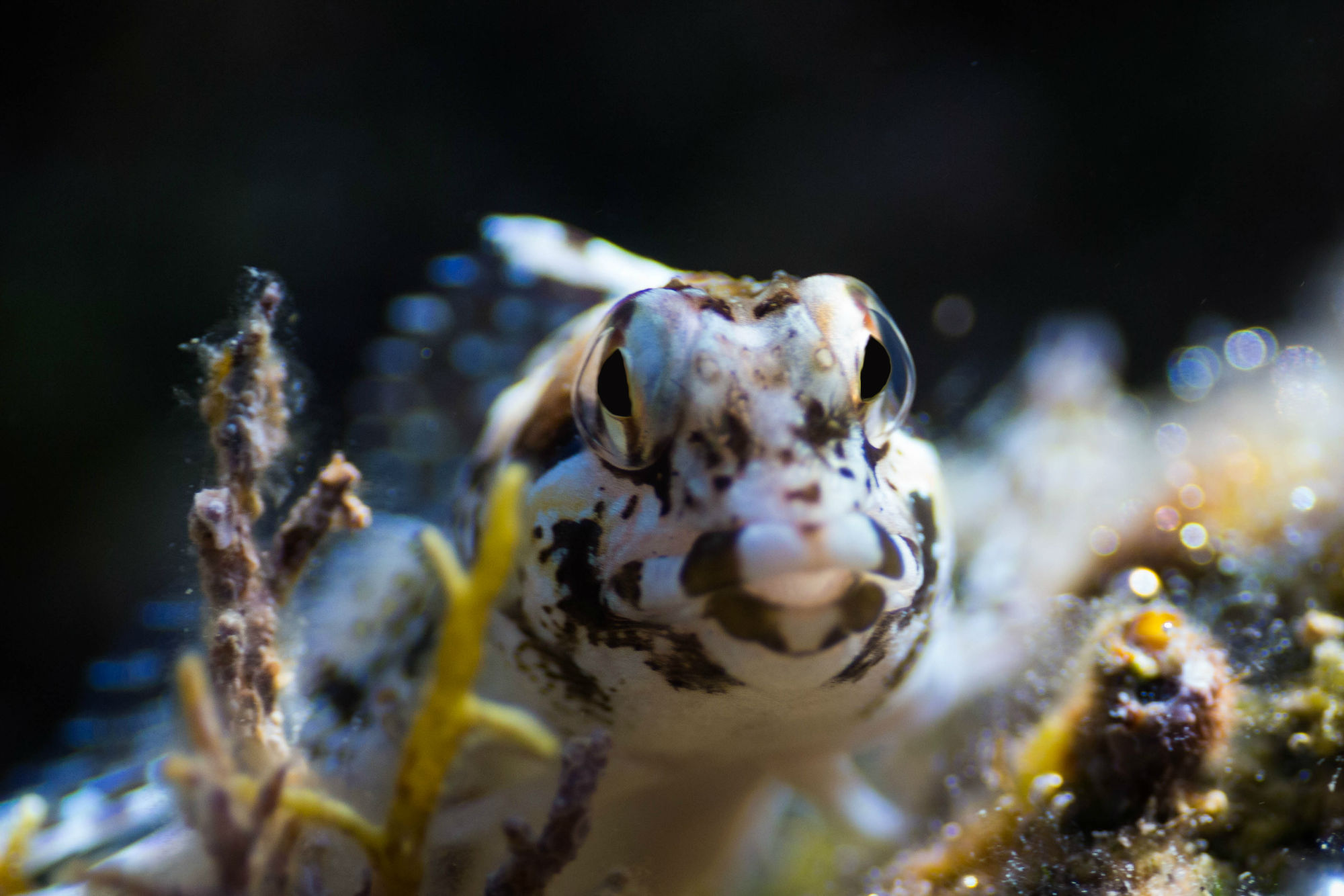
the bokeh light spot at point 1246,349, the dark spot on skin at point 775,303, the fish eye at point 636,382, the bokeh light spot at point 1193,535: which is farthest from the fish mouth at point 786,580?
the bokeh light spot at point 1246,349

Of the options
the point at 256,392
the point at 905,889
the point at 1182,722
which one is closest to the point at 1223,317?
the point at 1182,722

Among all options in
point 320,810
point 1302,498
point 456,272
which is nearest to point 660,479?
point 320,810

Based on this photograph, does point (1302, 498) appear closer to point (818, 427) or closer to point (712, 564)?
point (818, 427)

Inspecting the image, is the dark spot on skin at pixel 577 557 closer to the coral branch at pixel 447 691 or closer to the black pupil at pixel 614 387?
the black pupil at pixel 614 387

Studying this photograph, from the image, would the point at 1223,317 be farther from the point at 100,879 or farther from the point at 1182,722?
the point at 100,879

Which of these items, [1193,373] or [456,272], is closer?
[456,272]

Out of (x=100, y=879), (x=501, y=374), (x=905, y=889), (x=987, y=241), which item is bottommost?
(x=100, y=879)
